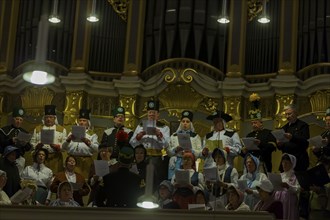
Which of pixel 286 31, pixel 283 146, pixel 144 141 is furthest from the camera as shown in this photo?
pixel 286 31

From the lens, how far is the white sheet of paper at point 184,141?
35.8ft

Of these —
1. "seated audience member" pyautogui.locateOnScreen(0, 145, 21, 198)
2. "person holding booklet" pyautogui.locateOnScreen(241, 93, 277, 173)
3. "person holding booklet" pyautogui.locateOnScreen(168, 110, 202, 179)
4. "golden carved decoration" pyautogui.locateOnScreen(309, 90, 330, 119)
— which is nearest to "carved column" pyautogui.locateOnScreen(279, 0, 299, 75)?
"golden carved decoration" pyautogui.locateOnScreen(309, 90, 330, 119)

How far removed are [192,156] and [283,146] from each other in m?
1.04

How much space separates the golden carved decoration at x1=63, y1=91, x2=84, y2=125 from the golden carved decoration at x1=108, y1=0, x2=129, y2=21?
1369mm

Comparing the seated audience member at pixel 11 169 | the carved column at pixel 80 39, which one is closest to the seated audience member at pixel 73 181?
the seated audience member at pixel 11 169

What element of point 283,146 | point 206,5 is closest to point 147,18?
point 206,5

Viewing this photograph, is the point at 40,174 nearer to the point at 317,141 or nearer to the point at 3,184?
the point at 3,184

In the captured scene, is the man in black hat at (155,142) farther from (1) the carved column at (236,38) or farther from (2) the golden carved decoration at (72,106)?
(1) the carved column at (236,38)

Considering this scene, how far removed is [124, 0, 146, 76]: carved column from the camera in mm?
13602

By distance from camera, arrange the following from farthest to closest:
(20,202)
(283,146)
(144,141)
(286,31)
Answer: (286,31) < (144,141) < (283,146) < (20,202)

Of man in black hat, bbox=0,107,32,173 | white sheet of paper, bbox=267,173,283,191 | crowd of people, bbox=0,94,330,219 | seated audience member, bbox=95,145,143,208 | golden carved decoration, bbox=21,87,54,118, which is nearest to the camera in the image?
seated audience member, bbox=95,145,143,208

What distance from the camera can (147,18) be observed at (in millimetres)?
13930

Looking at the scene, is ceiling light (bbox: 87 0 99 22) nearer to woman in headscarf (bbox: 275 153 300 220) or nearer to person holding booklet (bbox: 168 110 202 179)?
person holding booklet (bbox: 168 110 202 179)

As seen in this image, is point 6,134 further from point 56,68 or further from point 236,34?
point 236,34
